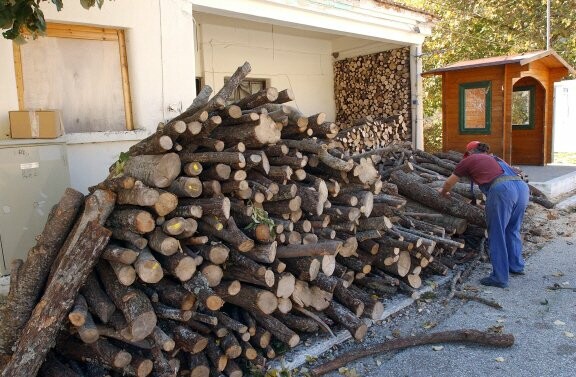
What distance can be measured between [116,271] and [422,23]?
10.1 m

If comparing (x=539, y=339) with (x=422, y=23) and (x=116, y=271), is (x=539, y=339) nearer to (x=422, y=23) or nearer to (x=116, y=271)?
(x=116, y=271)

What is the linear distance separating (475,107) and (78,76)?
819 centimetres

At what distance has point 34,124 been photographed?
5297 millimetres

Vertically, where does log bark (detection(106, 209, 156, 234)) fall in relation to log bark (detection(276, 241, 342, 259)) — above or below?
above

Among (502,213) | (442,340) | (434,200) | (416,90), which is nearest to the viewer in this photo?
(442,340)

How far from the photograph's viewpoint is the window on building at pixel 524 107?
1225cm

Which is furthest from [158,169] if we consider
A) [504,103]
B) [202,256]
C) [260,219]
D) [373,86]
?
[373,86]

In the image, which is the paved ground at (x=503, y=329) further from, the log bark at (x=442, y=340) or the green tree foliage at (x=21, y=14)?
the green tree foliage at (x=21, y=14)

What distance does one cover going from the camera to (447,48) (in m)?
16.8

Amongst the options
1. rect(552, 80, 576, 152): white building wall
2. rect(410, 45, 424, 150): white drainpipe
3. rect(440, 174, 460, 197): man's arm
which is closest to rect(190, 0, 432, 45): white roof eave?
rect(410, 45, 424, 150): white drainpipe

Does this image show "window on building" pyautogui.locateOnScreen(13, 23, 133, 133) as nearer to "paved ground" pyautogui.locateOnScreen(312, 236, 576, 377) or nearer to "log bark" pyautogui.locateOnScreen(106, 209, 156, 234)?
"log bark" pyautogui.locateOnScreen(106, 209, 156, 234)

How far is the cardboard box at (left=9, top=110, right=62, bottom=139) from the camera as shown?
5285mm

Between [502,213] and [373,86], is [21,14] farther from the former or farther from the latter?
[373,86]

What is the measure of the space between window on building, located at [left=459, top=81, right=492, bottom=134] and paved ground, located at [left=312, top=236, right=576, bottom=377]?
512cm
